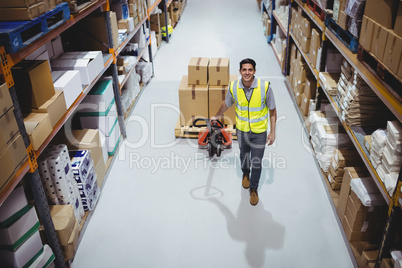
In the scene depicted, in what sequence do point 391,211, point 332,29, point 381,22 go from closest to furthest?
1. point 391,211
2. point 381,22
3. point 332,29

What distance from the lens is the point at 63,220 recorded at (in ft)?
10.9

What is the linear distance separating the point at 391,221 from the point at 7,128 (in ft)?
9.61

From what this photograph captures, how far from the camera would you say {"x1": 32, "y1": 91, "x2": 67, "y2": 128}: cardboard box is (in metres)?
3.06

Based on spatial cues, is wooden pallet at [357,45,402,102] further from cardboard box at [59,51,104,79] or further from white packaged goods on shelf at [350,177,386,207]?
cardboard box at [59,51,104,79]

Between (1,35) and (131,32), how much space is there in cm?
409

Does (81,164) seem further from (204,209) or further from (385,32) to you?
(385,32)

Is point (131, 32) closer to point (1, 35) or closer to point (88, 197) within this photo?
point (88, 197)

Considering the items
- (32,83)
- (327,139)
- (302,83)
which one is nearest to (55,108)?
(32,83)

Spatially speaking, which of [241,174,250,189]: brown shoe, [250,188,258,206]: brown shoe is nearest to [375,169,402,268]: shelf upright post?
[250,188,258,206]: brown shoe

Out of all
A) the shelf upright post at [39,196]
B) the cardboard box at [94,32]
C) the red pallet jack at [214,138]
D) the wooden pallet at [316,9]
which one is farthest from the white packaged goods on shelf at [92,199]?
the wooden pallet at [316,9]

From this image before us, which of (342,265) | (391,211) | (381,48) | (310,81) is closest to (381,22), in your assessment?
(381,48)

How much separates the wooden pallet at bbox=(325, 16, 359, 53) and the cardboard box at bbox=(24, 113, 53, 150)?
3.09 meters

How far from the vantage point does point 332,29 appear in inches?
172

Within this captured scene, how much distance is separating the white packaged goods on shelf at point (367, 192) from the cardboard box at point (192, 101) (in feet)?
8.65
